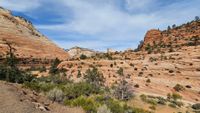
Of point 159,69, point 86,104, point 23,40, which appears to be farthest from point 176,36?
point 86,104

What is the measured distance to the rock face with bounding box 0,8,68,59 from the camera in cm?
9019

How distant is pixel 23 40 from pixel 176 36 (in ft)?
151

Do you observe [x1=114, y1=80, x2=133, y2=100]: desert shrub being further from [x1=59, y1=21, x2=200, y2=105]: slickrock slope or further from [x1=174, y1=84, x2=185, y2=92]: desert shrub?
[x1=174, y1=84, x2=185, y2=92]: desert shrub

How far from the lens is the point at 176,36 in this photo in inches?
3809

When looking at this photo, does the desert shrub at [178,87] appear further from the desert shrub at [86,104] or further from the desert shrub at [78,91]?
the desert shrub at [86,104]

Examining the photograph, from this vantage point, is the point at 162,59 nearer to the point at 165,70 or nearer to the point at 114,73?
the point at 165,70

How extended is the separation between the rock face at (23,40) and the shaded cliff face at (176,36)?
3049cm

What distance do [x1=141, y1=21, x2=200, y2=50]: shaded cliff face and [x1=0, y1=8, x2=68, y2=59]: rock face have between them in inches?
1201

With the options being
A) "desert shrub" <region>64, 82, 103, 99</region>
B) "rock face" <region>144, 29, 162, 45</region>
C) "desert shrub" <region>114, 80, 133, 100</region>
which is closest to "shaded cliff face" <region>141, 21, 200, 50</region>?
"rock face" <region>144, 29, 162, 45</region>

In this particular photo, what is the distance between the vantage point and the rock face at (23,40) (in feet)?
296

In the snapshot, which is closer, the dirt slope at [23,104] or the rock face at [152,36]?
the dirt slope at [23,104]

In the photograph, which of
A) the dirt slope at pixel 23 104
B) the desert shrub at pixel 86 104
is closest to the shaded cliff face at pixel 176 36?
the desert shrub at pixel 86 104

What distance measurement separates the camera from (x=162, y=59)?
230ft

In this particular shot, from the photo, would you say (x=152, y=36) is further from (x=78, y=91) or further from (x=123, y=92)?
(x=78, y=91)
